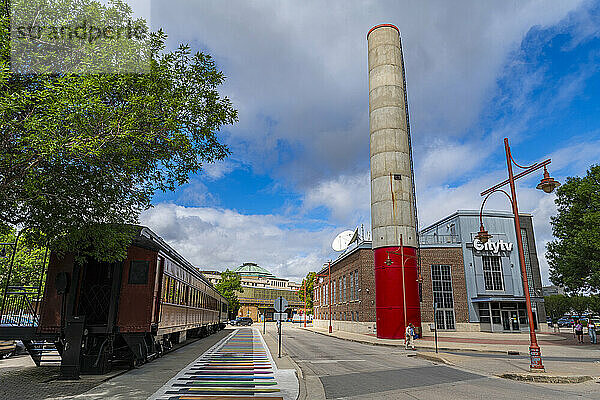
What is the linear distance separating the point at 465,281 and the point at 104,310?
1546 inches

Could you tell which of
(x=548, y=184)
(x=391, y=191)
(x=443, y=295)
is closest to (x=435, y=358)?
(x=548, y=184)

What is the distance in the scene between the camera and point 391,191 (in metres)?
37.8

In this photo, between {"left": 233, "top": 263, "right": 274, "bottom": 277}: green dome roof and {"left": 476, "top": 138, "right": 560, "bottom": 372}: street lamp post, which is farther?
{"left": 233, "top": 263, "right": 274, "bottom": 277}: green dome roof

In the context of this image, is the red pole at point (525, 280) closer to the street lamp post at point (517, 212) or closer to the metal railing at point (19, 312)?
the street lamp post at point (517, 212)

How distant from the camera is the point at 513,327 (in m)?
44.1

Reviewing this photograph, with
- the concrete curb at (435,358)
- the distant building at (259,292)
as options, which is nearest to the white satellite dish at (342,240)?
the concrete curb at (435,358)

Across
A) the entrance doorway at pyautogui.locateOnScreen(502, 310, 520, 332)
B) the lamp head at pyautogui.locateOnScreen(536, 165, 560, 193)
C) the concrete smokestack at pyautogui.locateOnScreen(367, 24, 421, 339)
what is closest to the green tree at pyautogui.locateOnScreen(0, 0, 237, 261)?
the lamp head at pyautogui.locateOnScreen(536, 165, 560, 193)

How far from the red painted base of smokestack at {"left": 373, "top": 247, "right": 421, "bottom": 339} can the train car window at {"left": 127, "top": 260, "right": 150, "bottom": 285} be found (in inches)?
1006

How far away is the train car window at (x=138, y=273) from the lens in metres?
13.9

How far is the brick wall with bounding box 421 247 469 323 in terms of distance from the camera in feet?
142

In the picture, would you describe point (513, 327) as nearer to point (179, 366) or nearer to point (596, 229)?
point (596, 229)

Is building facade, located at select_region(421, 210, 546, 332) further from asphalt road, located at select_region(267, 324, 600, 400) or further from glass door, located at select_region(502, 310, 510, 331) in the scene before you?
asphalt road, located at select_region(267, 324, 600, 400)

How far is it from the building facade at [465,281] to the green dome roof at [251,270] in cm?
11608

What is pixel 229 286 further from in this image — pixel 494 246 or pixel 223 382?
pixel 223 382
